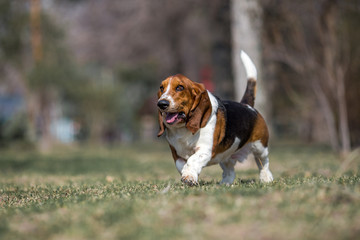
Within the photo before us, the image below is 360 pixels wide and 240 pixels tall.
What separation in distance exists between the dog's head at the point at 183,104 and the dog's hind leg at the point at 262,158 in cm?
122

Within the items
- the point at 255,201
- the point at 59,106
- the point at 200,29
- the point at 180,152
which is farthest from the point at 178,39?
the point at 255,201

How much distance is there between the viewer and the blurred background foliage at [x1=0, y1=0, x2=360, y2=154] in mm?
14062

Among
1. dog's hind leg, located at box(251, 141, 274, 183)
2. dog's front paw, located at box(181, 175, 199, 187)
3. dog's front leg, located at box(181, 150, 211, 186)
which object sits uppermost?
dog's front leg, located at box(181, 150, 211, 186)

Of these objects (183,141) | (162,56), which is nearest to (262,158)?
(183,141)

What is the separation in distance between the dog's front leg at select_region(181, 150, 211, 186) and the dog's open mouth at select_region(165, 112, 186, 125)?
0.42 m

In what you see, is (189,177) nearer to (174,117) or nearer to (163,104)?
(174,117)

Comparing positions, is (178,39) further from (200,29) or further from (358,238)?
(358,238)

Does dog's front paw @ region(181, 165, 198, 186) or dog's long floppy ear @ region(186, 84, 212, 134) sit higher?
dog's long floppy ear @ region(186, 84, 212, 134)

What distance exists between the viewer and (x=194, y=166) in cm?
536

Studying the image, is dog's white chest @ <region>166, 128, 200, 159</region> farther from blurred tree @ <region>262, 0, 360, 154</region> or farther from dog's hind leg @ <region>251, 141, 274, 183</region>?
blurred tree @ <region>262, 0, 360, 154</region>

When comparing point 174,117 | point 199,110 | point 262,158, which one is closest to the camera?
point 174,117

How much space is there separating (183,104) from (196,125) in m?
0.26

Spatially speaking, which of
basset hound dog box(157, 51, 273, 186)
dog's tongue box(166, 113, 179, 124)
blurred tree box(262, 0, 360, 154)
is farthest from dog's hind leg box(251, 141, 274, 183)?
blurred tree box(262, 0, 360, 154)

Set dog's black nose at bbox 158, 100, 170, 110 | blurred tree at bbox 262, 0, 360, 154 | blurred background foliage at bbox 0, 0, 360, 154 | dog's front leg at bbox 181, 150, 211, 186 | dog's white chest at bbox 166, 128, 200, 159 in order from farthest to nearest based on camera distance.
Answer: blurred background foliage at bbox 0, 0, 360, 154 < blurred tree at bbox 262, 0, 360, 154 < dog's white chest at bbox 166, 128, 200, 159 < dog's front leg at bbox 181, 150, 211, 186 < dog's black nose at bbox 158, 100, 170, 110
